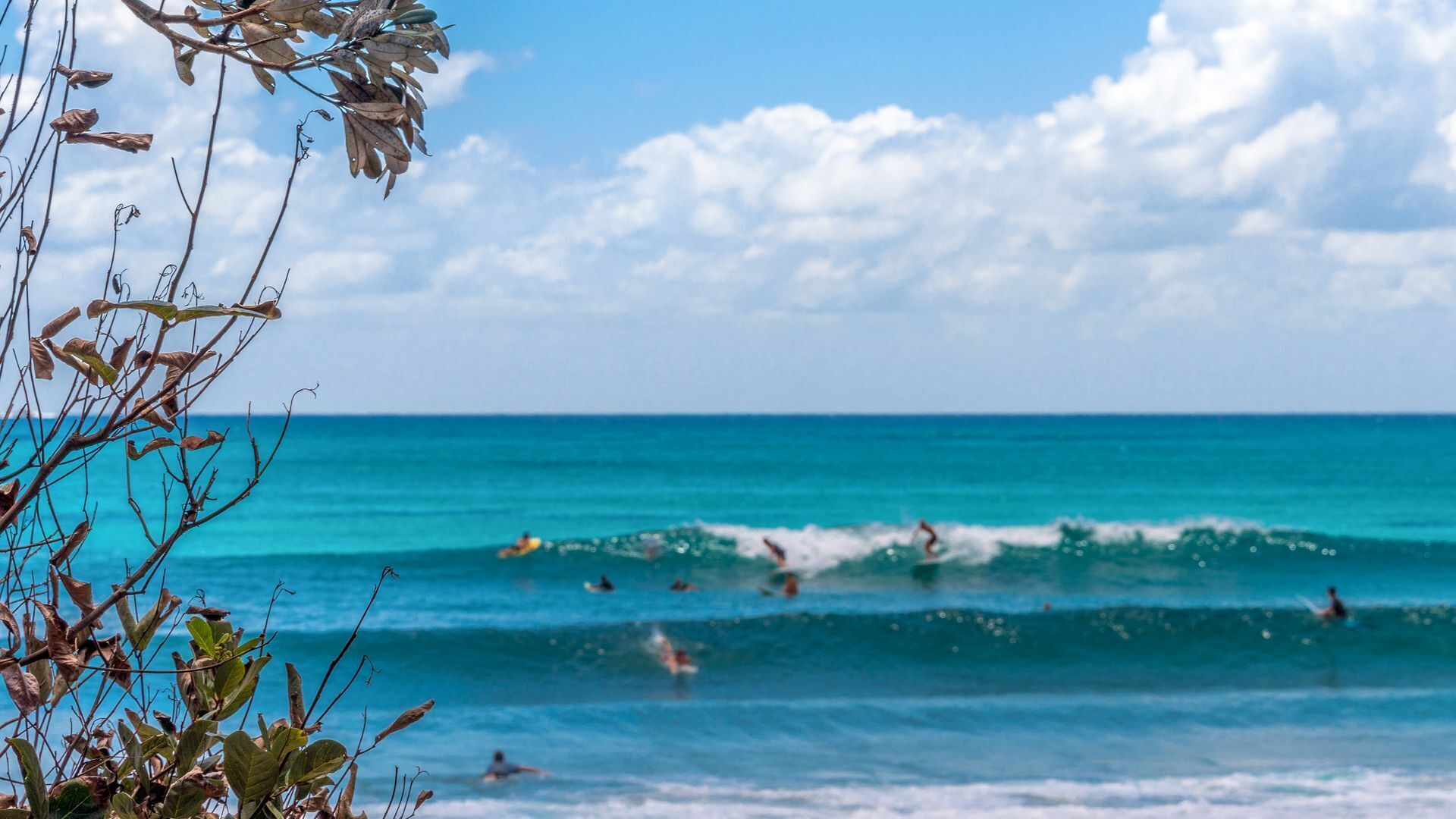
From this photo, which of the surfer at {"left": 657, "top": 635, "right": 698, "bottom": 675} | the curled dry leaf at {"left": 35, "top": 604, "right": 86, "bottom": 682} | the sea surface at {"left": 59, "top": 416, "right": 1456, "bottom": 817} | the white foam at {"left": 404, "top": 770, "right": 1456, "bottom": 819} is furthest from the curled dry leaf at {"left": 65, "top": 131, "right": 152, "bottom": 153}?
the surfer at {"left": 657, "top": 635, "right": 698, "bottom": 675}

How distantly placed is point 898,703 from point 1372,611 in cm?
874

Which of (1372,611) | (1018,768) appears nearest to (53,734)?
(1018,768)

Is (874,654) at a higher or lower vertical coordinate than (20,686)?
lower

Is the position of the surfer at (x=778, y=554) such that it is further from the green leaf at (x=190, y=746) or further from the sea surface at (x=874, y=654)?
the green leaf at (x=190, y=746)

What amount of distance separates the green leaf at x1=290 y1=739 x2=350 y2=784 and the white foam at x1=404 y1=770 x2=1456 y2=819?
7.53 m

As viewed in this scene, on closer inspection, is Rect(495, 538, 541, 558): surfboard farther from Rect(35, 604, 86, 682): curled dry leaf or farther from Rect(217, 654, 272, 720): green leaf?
Rect(35, 604, 86, 682): curled dry leaf

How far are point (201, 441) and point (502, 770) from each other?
8.80m

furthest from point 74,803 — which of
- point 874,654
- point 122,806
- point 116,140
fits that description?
point 874,654

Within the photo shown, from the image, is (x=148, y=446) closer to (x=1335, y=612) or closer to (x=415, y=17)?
(x=415, y=17)

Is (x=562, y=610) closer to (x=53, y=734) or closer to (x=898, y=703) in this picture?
(x=898, y=703)

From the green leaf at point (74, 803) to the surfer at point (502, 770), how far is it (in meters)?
8.65

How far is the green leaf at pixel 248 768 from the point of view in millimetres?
1642

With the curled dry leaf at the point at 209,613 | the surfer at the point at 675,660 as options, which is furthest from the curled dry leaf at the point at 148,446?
the surfer at the point at 675,660

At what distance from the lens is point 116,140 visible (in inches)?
72.4
